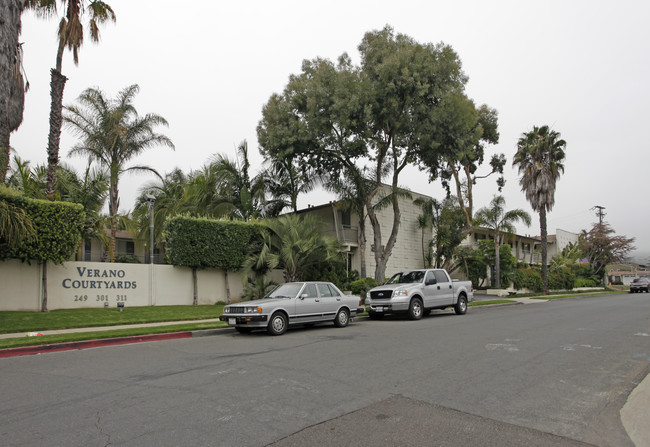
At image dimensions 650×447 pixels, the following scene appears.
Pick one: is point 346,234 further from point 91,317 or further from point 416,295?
point 91,317

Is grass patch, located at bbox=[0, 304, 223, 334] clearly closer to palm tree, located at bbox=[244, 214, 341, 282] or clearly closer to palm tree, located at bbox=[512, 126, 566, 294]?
palm tree, located at bbox=[244, 214, 341, 282]

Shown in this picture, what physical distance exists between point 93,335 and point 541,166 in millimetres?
33322

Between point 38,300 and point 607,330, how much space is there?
18486 mm

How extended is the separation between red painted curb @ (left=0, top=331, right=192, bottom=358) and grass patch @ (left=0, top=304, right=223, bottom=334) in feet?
9.17

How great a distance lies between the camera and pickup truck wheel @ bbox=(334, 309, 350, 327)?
14.2m

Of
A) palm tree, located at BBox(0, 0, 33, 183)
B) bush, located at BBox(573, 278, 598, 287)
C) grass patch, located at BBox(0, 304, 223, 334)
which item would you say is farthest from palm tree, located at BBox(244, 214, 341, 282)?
bush, located at BBox(573, 278, 598, 287)

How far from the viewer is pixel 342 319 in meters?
14.3

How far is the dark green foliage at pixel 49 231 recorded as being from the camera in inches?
589

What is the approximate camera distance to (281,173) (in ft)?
91.0

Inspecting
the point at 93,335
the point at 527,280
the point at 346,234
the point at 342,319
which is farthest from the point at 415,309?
the point at 527,280

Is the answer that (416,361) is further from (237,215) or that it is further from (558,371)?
(237,215)

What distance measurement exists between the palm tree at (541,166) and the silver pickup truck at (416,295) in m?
19.7

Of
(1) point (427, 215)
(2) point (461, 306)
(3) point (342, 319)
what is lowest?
(2) point (461, 306)

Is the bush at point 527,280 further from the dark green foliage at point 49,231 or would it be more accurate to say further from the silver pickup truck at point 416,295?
the dark green foliage at point 49,231
